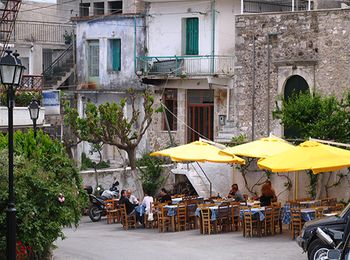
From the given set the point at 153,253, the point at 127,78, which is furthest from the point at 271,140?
the point at 127,78

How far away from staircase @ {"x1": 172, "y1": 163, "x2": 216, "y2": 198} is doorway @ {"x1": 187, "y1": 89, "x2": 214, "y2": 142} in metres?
5.28

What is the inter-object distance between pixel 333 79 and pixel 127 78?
11.6m

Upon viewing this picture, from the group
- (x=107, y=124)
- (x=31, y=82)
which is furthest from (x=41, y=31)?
(x=107, y=124)

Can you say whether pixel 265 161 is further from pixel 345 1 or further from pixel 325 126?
pixel 345 1

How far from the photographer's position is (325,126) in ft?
95.0

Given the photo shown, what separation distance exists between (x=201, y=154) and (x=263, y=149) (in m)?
2.06

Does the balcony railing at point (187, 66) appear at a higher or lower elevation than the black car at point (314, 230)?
higher

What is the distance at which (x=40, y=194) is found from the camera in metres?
20.9

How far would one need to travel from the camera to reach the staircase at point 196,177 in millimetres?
33969

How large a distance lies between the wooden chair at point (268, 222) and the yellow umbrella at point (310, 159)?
1.40m

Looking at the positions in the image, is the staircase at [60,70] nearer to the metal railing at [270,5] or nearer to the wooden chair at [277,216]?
the metal railing at [270,5]

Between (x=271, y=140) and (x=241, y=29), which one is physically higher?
(x=241, y=29)

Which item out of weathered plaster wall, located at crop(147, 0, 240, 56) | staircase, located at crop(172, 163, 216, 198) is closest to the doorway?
weathered plaster wall, located at crop(147, 0, 240, 56)

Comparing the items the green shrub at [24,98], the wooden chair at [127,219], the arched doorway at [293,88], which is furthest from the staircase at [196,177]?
the green shrub at [24,98]
